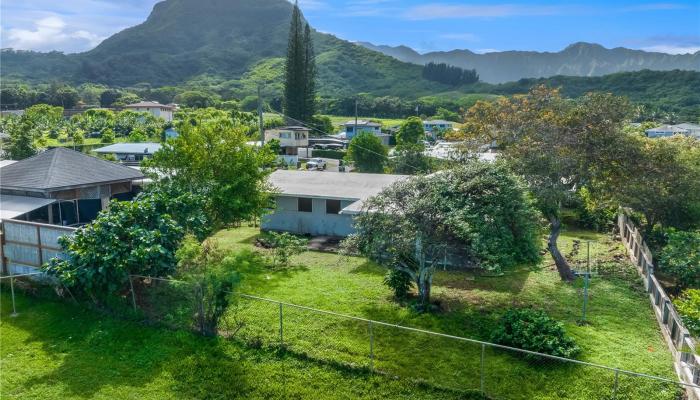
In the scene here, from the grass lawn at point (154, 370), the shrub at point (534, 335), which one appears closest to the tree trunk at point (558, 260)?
the shrub at point (534, 335)

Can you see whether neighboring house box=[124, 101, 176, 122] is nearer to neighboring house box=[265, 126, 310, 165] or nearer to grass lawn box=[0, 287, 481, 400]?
neighboring house box=[265, 126, 310, 165]

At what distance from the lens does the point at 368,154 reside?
39969 millimetres

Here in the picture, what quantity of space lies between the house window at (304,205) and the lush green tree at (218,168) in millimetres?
3383

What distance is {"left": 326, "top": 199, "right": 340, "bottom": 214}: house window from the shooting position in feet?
71.5

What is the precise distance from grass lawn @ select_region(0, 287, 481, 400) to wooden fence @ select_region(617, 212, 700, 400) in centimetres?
414

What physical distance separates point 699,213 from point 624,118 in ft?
14.4

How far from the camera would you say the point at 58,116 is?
78.2 meters

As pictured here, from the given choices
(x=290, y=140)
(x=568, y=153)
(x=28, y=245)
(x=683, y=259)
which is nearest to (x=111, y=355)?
(x=28, y=245)

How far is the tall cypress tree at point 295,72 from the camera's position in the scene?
72.6 m

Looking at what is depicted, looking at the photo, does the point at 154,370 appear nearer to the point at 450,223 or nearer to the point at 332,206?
the point at 450,223

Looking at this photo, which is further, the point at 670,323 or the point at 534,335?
the point at 670,323

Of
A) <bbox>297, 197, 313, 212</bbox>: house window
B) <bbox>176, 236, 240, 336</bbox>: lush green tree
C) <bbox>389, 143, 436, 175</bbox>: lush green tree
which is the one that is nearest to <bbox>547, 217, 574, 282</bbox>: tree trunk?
<bbox>297, 197, 313, 212</bbox>: house window

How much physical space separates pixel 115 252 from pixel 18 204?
28.4ft

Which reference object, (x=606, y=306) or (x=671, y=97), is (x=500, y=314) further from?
(x=671, y=97)
